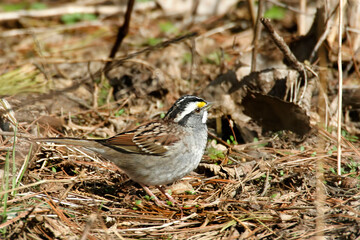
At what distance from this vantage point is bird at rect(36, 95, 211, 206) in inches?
175

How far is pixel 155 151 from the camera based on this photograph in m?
4.56

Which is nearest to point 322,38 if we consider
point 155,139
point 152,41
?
point 155,139

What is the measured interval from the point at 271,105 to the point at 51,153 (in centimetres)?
258

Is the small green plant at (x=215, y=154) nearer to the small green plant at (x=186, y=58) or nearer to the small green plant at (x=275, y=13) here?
the small green plant at (x=186, y=58)

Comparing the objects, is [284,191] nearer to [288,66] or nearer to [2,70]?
[288,66]

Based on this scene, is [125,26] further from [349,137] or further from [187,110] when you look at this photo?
[349,137]

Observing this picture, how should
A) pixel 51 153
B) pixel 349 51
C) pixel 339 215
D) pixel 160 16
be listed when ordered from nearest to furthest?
pixel 339 215, pixel 51 153, pixel 349 51, pixel 160 16

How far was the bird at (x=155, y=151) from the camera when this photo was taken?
14.5 ft

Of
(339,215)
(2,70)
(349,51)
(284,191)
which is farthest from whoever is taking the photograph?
(2,70)

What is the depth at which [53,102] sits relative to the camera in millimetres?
6109

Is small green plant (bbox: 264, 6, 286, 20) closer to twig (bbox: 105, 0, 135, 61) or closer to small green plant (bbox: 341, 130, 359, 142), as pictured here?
twig (bbox: 105, 0, 135, 61)

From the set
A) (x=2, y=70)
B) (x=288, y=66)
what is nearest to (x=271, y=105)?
(x=288, y=66)

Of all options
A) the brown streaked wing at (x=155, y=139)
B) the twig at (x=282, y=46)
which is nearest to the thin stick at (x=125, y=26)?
the twig at (x=282, y=46)

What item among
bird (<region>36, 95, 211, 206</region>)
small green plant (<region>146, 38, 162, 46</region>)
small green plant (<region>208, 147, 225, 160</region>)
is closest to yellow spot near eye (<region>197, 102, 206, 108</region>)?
bird (<region>36, 95, 211, 206</region>)
